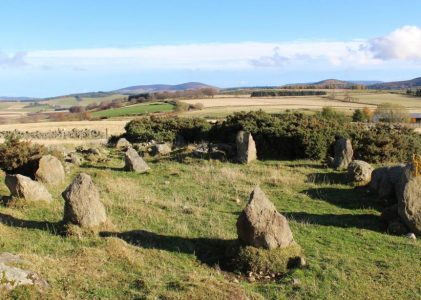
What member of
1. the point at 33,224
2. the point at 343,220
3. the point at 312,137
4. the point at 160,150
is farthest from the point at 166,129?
the point at 33,224

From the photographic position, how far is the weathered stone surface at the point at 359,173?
20.2 m

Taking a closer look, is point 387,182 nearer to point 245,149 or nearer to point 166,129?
point 245,149

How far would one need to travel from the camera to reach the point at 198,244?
1266cm

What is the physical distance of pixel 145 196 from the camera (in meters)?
17.9

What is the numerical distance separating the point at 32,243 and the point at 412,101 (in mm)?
89357

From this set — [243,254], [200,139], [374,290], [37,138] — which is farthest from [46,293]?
[37,138]

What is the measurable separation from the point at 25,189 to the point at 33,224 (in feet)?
7.94

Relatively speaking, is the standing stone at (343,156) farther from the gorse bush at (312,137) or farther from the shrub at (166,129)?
the shrub at (166,129)

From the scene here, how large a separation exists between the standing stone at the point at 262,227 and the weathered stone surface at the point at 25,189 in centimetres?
790

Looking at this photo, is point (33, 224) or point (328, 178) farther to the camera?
point (328, 178)

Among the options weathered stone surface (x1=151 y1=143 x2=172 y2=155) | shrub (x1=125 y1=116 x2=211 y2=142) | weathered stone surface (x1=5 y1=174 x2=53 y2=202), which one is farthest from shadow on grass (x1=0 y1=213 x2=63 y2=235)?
shrub (x1=125 y1=116 x2=211 y2=142)

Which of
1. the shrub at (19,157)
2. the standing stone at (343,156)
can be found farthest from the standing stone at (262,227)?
the shrub at (19,157)

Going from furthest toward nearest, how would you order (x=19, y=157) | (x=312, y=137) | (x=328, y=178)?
1. (x=312, y=137)
2. (x=19, y=157)
3. (x=328, y=178)

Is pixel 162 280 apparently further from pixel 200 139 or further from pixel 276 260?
pixel 200 139
